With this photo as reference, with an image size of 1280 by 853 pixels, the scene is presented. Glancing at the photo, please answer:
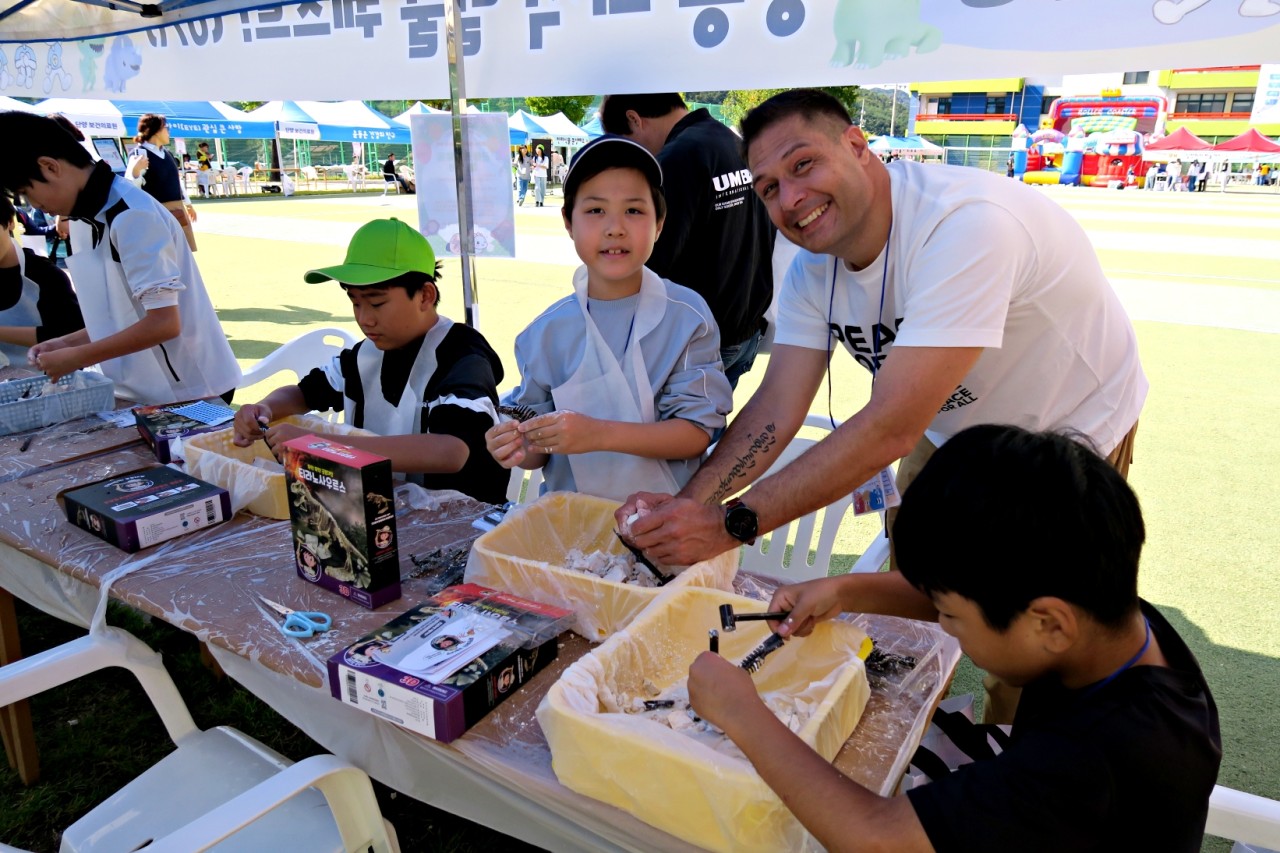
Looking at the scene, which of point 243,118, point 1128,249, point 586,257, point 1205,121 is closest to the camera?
point 586,257

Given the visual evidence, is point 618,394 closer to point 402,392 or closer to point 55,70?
point 402,392

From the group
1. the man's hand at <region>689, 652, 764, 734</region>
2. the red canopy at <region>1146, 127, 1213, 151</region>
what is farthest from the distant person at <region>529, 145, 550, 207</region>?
the red canopy at <region>1146, 127, 1213, 151</region>

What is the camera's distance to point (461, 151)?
3.04 m

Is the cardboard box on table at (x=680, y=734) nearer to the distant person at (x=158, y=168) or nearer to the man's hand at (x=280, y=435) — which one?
the man's hand at (x=280, y=435)

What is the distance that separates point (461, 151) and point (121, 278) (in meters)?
1.32

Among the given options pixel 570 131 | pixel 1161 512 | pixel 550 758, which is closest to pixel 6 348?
pixel 550 758

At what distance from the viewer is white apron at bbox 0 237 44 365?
3.61 meters

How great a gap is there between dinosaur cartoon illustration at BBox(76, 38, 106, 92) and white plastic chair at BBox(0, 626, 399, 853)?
3.34m

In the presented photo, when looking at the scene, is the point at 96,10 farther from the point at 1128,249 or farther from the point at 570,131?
the point at 570,131

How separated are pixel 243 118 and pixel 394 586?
80.3ft

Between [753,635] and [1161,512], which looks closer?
[753,635]

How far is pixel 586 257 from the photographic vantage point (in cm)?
190

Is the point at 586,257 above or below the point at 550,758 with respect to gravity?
above

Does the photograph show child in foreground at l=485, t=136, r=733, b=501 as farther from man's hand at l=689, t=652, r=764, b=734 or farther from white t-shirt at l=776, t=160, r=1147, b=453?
man's hand at l=689, t=652, r=764, b=734
